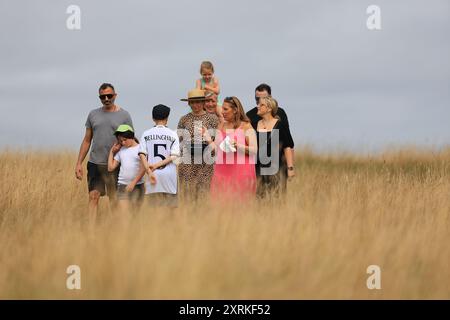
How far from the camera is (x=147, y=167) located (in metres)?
8.91

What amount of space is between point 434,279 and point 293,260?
1.41 meters

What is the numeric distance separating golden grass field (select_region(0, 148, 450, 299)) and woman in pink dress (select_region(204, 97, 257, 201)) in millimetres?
338

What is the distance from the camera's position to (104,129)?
9.98 m

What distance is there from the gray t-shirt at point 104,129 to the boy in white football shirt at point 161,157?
43.4 inches

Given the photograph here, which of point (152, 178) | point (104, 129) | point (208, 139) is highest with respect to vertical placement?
point (104, 129)

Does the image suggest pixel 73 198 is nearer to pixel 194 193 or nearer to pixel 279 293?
pixel 194 193

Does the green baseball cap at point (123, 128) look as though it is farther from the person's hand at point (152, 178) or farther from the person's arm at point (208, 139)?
the person's arm at point (208, 139)

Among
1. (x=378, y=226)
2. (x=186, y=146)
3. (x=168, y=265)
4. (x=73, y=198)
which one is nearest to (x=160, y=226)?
(x=168, y=265)

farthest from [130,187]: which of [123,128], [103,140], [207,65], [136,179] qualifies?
[207,65]

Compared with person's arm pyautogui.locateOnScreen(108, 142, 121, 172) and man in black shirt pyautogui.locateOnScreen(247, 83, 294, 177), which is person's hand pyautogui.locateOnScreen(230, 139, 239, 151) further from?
person's arm pyautogui.locateOnScreen(108, 142, 121, 172)

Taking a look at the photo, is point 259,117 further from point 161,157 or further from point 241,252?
point 241,252

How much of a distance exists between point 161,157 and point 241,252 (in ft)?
7.74

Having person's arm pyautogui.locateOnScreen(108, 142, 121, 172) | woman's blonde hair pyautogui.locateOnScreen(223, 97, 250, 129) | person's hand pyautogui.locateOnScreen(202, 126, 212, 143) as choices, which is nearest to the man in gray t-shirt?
person's arm pyautogui.locateOnScreen(108, 142, 121, 172)

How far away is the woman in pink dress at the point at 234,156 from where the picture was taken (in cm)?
893
